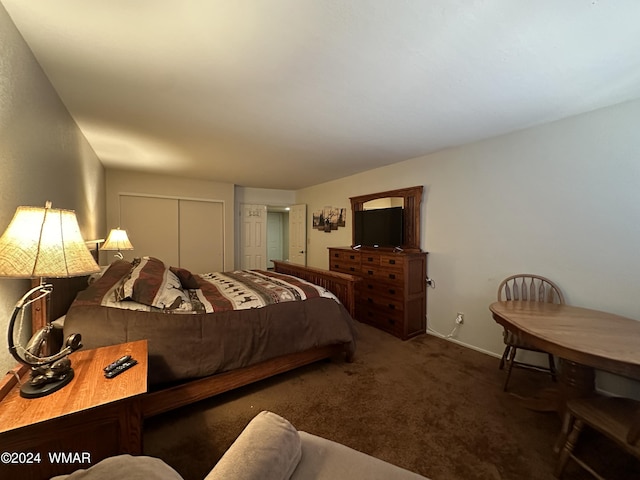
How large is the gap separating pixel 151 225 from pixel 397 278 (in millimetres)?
4241

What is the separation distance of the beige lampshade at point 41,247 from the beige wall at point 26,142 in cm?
38

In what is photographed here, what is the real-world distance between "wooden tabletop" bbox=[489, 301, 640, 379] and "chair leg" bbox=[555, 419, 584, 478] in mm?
346

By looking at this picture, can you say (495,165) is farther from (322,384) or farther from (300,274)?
(322,384)

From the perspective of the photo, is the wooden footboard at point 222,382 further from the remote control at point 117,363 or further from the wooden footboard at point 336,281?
the wooden footboard at point 336,281

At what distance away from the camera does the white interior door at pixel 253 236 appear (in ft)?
18.1

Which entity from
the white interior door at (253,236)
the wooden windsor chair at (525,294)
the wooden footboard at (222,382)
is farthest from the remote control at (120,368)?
the white interior door at (253,236)

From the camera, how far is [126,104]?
200 centimetres

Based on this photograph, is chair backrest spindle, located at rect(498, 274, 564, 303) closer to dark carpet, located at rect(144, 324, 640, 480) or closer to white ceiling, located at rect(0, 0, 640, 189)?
dark carpet, located at rect(144, 324, 640, 480)

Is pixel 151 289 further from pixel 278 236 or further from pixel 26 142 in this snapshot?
pixel 278 236

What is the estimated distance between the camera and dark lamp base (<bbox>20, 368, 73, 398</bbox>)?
955mm

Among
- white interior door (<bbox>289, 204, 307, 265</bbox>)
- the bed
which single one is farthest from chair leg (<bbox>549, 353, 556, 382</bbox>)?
white interior door (<bbox>289, 204, 307, 265</bbox>)

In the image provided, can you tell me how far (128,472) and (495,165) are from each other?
338 centimetres

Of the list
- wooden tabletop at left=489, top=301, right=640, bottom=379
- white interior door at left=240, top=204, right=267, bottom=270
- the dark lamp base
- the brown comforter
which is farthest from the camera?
Answer: white interior door at left=240, top=204, right=267, bottom=270

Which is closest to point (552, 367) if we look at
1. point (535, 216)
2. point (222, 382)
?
point (535, 216)
